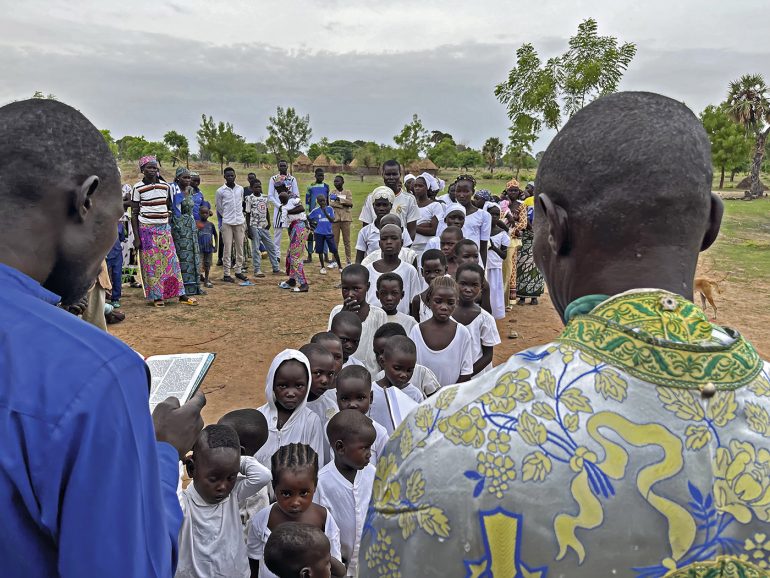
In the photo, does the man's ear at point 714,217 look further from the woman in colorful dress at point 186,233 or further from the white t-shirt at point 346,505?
the woman in colorful dress at point 186,233

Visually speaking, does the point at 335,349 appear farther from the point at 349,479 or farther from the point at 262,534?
the point at 262,534

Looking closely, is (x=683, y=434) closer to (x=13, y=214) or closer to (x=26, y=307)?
(x=26, y=307)


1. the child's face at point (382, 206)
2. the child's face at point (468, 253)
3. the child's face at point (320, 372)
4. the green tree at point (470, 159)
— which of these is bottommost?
the child's face at point (320, 372)

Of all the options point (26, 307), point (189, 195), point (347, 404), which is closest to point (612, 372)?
point (26, 307)

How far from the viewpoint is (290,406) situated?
327 centimetres

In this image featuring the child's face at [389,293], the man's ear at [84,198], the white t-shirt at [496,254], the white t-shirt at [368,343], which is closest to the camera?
the man's ear at [84,198]

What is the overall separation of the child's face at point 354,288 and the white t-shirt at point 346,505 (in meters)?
1.87

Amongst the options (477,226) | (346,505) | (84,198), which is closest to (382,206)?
(477,226)

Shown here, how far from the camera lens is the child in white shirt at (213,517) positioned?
8.09 feet

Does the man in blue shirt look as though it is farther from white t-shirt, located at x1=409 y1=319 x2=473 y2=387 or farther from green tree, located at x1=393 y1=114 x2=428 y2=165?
green tree, located at x1=393 y1=114 x2=428 y2=165

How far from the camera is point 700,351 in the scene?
866 mm

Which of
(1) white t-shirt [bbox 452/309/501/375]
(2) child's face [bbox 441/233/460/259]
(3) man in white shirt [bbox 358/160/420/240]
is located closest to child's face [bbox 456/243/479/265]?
(2) child's face [bbox 441/233/460/259]

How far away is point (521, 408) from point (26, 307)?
0.86m

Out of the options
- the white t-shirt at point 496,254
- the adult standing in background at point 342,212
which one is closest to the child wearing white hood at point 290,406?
the white t-shirt at point 496,254
